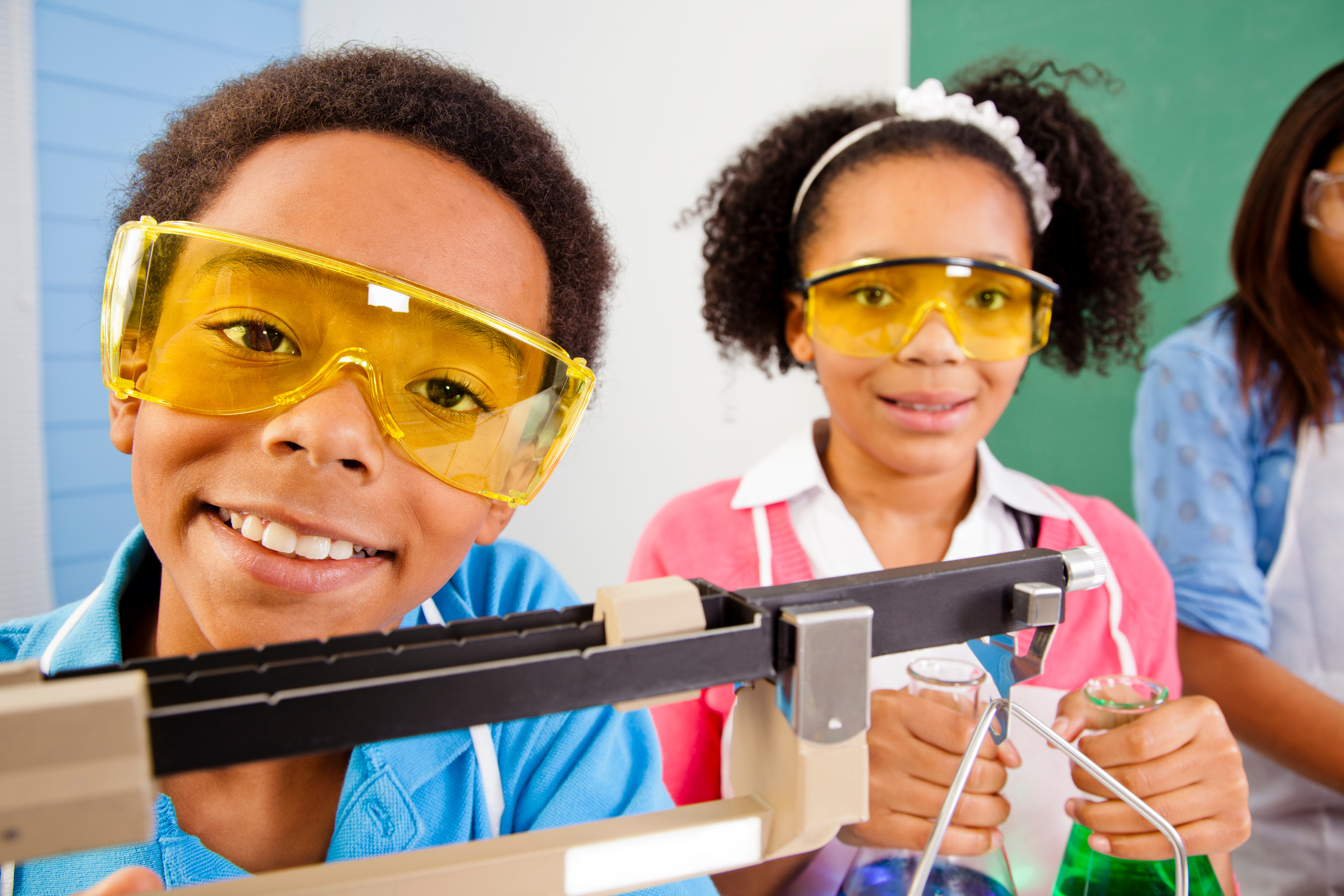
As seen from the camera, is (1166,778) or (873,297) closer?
(1166,778)

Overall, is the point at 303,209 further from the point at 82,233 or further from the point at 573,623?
the point at 82,233

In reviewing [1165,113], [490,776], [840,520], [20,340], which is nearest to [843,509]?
[840,520]

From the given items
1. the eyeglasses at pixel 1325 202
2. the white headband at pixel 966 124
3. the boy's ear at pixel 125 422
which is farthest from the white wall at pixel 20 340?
the eyeglasses at pixel 1325 202

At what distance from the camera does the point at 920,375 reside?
1.16m

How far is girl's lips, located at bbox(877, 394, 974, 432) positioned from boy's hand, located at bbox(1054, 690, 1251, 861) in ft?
1.59

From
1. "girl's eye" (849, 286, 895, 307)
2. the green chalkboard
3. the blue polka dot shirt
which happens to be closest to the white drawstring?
"girl's eye" (849, 286, 895, 307)

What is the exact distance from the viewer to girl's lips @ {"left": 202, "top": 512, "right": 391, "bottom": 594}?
0.68 meters

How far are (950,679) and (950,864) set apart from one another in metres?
0.17

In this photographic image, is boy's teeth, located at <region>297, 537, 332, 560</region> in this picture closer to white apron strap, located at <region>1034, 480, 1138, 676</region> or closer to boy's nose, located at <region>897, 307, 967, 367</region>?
boy's nose, located at <region>897, 307, 967, 367</region>

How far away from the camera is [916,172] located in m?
1.20

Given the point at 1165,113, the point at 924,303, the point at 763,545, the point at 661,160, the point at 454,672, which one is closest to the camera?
→ the point at 454,672

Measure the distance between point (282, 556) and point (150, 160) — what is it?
0.52 m

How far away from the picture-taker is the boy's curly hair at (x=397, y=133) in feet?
2.58

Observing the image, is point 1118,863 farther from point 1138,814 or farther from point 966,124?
point 966,124
